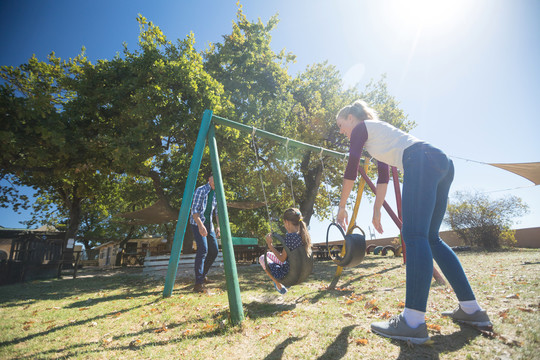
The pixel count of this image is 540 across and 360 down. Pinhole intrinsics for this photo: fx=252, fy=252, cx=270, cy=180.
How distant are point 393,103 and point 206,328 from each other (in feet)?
60.9

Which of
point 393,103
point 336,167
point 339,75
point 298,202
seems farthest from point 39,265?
point 393,103

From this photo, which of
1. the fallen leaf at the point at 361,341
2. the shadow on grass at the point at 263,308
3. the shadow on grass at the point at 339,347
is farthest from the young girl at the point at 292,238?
the fallen leaf at the point at 361,341

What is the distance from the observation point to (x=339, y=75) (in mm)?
17562

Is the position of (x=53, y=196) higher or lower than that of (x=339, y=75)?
lower

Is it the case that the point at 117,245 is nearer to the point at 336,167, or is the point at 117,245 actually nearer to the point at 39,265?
the point at 39,265

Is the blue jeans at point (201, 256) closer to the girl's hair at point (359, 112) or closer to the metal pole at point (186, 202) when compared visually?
the metal pole at point (186, 202)

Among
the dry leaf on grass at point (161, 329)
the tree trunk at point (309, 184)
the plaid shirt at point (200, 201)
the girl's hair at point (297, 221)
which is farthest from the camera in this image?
the tree trunk at point (309, 184)

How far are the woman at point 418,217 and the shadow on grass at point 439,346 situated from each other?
69mm

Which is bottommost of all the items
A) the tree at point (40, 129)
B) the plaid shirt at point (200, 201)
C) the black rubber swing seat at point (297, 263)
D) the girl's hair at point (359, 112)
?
the black rubber swing seat at point (297, 263)

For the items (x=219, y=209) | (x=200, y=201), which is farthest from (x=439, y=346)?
(x=200, y=201)

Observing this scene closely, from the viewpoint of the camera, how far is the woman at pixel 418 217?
207 centimetres

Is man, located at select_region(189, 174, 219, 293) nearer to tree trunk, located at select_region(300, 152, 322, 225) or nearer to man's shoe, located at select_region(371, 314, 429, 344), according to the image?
man's shoe, located at select_region(371, 314, 429, 344)

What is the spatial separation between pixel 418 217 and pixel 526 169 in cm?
1327

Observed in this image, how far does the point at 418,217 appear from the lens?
2150 mm
